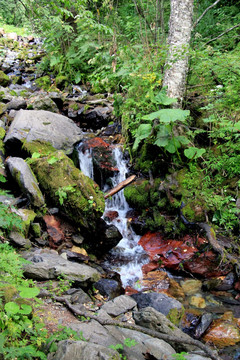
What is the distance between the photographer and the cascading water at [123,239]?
5.61 meters

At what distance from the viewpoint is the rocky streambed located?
2891 mm

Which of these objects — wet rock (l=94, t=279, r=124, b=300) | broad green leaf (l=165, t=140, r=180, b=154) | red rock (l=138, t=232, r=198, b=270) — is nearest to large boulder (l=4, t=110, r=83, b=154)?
broad green leaf (l=165, t=140, r=180, b=154)

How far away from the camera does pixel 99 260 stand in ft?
18.8

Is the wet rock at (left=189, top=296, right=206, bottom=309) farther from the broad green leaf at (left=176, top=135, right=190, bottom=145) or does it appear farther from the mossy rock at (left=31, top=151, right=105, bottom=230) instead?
the broad green leaf at (left=176, top=135, right=190, bottom=145)

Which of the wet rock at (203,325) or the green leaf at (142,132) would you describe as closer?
the wet rock at (203,325)

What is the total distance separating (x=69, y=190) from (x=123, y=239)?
6.27 ft

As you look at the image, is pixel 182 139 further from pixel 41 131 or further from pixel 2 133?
pixel 2 133

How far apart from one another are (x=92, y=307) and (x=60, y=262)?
875 mm

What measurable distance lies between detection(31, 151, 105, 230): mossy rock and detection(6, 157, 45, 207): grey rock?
0.28 meters

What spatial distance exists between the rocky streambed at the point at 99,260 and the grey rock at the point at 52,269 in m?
0.01

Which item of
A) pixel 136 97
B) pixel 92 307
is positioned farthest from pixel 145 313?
pixel 136 97

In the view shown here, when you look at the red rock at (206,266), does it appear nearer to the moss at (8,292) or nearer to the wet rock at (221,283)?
the wet rock at (221,283)

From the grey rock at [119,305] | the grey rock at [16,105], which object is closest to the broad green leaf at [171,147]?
the grey rock at [119,305]

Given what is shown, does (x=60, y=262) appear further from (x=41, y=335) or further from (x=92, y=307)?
(x=41, y=335)
